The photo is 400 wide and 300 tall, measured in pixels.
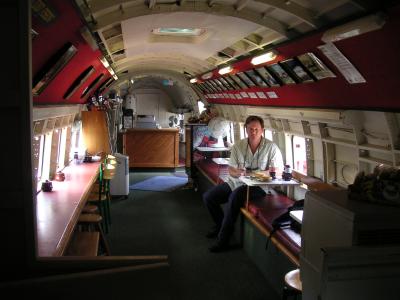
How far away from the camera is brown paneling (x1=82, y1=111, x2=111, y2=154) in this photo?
8984 mm

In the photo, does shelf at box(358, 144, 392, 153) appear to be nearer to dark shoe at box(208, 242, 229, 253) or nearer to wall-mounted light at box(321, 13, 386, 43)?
wall-mounted light at box(321, 13, 386, 43)

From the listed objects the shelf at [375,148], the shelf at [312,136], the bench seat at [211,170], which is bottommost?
the bench seat at [211,170]

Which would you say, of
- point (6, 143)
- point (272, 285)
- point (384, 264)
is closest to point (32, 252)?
point (6, 143)

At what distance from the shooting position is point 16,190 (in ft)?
6.76

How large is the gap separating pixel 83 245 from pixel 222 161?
14.3 feet

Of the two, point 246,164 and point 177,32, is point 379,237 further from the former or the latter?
point 177,32

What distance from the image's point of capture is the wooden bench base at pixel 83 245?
433cm

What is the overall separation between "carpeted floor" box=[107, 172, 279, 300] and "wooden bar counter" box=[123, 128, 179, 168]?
3501 mm

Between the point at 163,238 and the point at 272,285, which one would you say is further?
the point at 163,238

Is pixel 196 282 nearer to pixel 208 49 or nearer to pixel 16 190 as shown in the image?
pixel 16 190

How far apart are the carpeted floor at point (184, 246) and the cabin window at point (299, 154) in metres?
1.77

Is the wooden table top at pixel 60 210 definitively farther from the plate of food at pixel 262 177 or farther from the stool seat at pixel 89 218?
the plate of food at pixel 262 177

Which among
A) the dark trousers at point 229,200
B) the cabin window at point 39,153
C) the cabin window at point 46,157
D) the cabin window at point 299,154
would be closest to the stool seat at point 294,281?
the dark trousers at point 229,200

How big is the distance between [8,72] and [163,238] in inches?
211
